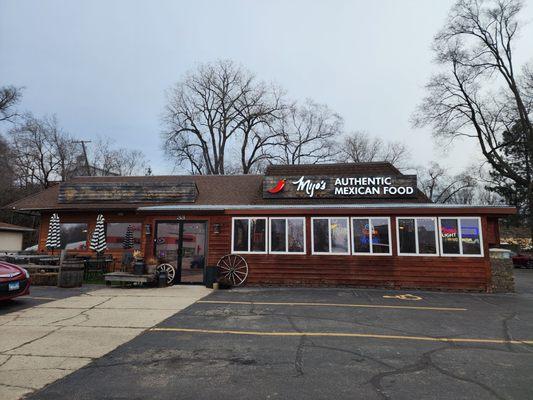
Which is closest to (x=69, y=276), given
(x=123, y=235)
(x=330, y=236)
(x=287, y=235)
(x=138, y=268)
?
(x=138, y=268)

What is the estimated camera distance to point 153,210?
14508 millimetres

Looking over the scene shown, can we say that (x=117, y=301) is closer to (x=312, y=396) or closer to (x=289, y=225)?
(x=289, y=225)

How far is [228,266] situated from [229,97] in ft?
103

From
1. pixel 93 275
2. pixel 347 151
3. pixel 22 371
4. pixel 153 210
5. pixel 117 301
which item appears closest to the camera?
pixel 22 371

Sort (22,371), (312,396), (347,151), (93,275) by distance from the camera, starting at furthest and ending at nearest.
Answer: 1. (347,151)
2. (93,275)
3. (22,371)
4. (312,396)

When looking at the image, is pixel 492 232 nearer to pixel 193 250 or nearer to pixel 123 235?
pixel 193 250

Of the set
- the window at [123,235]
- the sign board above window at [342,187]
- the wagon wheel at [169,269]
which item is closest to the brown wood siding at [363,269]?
the wagon wheel at [169,269]

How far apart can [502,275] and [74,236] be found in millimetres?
Answer: 18194

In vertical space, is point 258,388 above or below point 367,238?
below

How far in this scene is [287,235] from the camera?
13906mm

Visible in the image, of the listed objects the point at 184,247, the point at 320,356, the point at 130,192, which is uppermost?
the point at 130,192

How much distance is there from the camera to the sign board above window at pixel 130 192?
57.7 ft

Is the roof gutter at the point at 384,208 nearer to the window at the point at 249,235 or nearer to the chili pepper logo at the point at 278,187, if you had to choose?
the window at the point at 249,235

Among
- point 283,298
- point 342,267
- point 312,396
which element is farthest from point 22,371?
point 342,267
